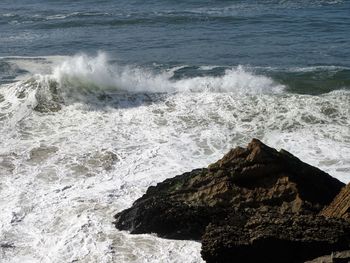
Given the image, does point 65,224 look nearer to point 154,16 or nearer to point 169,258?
point 169,258

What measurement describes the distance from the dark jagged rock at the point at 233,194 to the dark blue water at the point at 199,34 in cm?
925

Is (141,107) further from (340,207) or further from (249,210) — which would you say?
(340,207)

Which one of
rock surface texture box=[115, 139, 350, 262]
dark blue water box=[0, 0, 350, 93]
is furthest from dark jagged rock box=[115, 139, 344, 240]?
dark blue water box=[0, 0, 350, 93]

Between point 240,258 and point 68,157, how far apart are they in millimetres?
6332

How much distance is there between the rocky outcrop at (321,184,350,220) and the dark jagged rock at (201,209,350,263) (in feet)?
1.18

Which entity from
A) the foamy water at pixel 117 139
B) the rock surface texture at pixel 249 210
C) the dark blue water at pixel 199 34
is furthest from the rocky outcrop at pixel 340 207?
the dark blue water at pixel 199 34

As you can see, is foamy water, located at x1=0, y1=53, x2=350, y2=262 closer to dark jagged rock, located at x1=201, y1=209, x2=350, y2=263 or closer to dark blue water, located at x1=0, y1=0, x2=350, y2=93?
dark jagged rock, located at x1=201, y1=209, x2=350, y2=263

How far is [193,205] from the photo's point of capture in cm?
976

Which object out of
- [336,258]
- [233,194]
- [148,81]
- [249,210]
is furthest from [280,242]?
[148,81]

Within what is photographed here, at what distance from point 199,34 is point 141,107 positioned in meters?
9.73

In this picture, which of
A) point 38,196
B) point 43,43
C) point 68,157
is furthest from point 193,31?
point 38,196

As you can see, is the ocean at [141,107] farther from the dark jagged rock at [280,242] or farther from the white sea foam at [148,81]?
the dark jagged rock at [280,242]

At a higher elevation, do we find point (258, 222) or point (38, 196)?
→ point (258, 222)

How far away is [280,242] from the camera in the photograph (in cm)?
816
